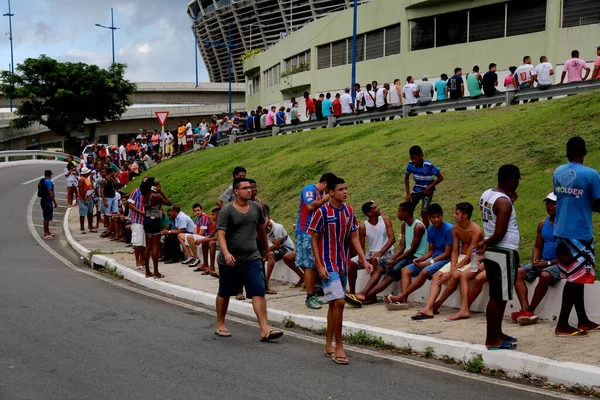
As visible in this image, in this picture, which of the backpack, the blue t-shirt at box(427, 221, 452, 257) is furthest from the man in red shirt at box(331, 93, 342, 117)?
the blue t-shirt at box(427, 221, 452, 257)

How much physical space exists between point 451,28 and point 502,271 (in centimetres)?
2852

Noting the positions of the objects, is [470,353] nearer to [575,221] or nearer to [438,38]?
[575,221]

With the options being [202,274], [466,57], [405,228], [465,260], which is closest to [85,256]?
[202,274]

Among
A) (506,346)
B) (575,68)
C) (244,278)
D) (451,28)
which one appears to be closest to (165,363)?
(244,278)

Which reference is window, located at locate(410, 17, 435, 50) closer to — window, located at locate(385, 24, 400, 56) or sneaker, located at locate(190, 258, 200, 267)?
window, located at locate(385, 24, 400, 56)

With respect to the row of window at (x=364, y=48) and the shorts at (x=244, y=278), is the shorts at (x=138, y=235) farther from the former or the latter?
the row of window at (x=364, y=48)

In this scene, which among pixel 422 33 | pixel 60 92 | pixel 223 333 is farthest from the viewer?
pixel 60 92

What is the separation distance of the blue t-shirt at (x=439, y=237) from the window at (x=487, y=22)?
23738 millimetres

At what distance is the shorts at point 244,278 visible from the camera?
25.8ft

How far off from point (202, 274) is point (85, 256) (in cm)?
428

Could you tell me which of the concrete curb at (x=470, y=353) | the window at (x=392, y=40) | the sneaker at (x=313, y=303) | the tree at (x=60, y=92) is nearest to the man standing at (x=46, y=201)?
the concrete curb at (x=470, y=353)

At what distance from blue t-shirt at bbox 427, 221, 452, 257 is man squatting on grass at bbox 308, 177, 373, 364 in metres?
2.42

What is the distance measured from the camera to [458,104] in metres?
20.8

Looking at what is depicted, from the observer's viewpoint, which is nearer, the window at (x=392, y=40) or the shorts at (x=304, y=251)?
the shorts at (x=304, y=251)
